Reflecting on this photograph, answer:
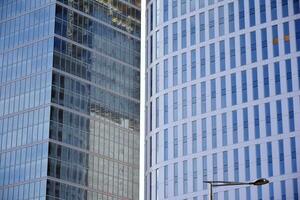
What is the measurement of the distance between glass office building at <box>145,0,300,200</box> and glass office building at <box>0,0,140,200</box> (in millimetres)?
17936

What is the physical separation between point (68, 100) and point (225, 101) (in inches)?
1332

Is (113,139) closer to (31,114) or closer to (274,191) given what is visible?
(31,114)

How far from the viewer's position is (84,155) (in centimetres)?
13538

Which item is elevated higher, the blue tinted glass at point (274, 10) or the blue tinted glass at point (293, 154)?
the blue tinted glass at point (274, 10)

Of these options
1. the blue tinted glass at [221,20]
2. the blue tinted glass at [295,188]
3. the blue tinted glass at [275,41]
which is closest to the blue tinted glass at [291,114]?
the blue tinted glass at [295,188]

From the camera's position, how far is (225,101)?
11081 cm

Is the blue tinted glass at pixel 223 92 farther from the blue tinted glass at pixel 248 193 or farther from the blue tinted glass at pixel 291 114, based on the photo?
the blue tinted glass at pixel 248 193

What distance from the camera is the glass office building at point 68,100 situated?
13100 cm

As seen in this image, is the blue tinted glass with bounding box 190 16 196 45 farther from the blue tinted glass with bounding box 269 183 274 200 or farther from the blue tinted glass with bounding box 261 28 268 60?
the blue tinted glass with bounding box 269 183 274 200

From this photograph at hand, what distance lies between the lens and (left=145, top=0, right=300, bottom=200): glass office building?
105m

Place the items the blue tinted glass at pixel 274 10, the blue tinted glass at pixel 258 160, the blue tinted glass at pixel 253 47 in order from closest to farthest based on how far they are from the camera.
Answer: the blue tinted glass at pixel 258 160, the blue tinted glass at pixel 274 10, the blue tinted glass at pixel 253 47

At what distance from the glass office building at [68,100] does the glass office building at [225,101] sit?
17.9 metres

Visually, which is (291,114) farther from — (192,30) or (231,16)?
(192,30)

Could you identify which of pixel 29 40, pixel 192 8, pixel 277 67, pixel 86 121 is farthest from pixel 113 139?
pixel 277 67
